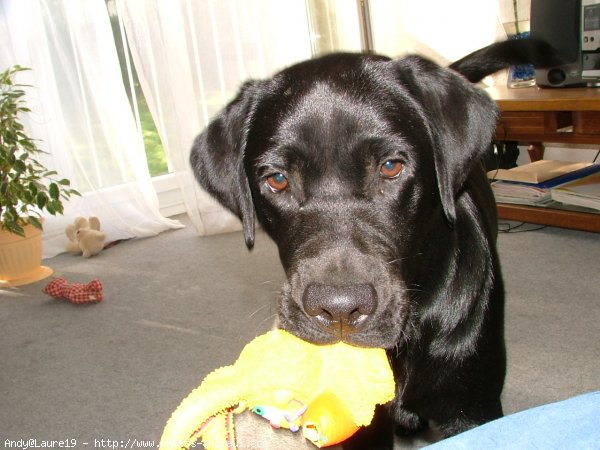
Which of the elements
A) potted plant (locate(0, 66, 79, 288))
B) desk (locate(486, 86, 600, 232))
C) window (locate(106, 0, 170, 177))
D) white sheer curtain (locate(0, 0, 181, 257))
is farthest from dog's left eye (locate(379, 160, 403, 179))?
window (locate(106, 0, 170, 177))

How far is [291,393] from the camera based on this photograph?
109 centimetres

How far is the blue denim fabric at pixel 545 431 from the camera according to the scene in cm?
61

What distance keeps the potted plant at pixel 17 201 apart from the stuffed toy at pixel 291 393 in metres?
2.54

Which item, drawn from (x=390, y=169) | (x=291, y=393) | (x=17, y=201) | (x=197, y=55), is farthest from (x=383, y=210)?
(x=197, y=55)

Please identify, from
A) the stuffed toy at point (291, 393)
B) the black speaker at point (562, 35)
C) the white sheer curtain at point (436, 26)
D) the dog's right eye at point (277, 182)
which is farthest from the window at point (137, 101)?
the stuffed toy at point (291, 393)

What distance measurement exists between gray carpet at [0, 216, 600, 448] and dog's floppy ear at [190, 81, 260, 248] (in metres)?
0.59

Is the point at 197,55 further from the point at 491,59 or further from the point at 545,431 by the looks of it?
the point at 545,431

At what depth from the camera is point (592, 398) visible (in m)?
0.65

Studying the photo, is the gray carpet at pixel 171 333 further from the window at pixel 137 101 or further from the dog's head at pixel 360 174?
the window at pixel 137 101

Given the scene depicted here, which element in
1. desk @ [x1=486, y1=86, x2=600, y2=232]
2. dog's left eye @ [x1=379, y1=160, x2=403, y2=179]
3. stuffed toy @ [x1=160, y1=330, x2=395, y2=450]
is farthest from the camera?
desk @ [x1=486, y1=86, x2=600, y2=232]

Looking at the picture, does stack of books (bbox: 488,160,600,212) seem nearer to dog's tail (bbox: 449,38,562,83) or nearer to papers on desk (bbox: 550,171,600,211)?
papers on desk (bbox: 550,171,600,211)

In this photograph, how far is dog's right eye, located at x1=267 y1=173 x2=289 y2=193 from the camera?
1.41 metres

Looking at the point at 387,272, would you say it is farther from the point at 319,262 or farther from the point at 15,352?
the point at 15,352

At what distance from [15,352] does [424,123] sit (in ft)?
6.92
